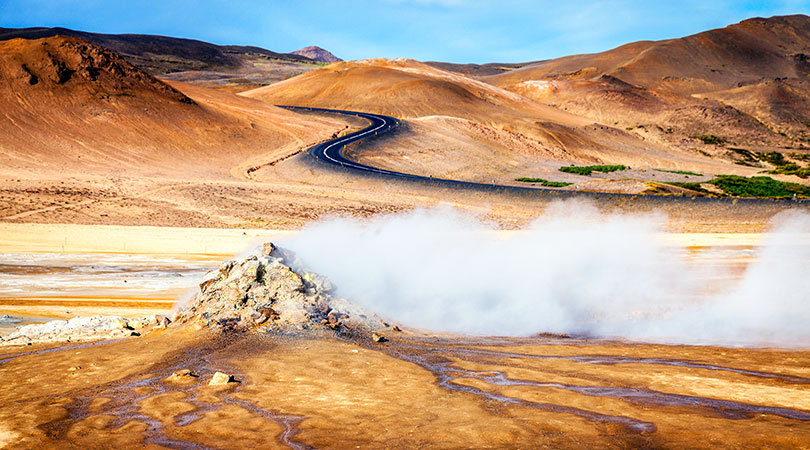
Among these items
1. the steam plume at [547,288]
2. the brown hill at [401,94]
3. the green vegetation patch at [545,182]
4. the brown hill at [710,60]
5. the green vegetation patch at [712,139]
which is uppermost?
the brown hill at [710,60]

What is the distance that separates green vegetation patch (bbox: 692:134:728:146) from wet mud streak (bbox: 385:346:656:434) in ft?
288

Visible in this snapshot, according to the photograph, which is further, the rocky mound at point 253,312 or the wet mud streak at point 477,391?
the rocky mound at point 253,312

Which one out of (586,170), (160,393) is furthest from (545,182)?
(160,393)

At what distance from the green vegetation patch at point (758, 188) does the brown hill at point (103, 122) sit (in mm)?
36603

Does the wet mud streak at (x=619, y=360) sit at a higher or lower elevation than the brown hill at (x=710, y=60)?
lower

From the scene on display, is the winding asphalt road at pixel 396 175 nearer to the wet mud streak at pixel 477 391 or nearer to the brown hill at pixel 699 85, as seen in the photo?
the wet mud streak at pixel 477 391

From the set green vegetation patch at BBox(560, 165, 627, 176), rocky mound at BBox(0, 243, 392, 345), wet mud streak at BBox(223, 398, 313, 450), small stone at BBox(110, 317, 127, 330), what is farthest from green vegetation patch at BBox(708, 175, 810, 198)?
wet mud streak at BBox(223, 398, 313, 450)

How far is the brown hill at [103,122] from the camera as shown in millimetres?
48812

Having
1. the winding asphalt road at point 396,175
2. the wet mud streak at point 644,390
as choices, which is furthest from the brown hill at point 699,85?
the wet mud streak at point 644,390

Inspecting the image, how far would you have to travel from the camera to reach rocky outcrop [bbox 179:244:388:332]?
1269cm

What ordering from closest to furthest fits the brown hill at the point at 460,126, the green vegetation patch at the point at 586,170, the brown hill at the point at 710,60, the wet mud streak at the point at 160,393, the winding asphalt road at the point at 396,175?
the wet mud streak at the point at 160,393, the winding asphalt road at the point at 396,175, the green vegetation patch at the point at 586,170, the brown hill at the point at 460,126, the brown hill at the point at 710,60

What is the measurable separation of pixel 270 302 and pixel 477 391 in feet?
18.0

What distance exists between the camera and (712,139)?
90688 mm

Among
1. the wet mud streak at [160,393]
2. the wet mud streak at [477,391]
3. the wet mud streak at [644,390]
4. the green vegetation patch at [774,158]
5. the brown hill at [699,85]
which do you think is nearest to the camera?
the wet mud streak at [160,393]
